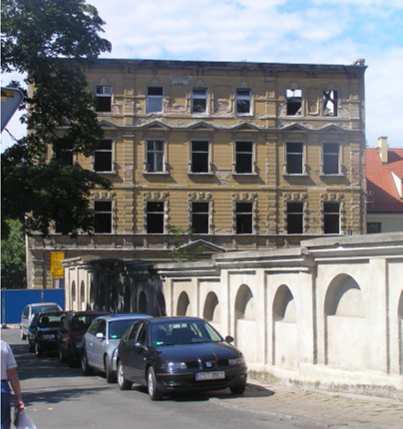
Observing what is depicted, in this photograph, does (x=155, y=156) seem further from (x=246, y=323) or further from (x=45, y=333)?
(x=246, y=323)

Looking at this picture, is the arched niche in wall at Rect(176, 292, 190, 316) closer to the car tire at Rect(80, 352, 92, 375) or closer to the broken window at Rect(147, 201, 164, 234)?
the car tire at Rect(80, 352, 92, 375)

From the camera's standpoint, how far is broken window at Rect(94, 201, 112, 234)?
59.3 m

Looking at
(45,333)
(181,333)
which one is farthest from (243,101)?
(181,333)

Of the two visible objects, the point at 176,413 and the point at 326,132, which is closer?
the point at 176,413

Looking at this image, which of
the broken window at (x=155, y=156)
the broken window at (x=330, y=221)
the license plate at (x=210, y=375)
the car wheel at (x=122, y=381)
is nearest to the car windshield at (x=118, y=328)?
the car wheel at (x=122, y=381)

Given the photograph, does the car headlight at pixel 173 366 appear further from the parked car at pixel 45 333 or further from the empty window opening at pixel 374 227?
the empty window opening at pixel 374 227

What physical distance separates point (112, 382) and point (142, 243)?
3861cm

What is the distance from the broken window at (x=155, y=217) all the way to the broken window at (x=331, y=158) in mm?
11561

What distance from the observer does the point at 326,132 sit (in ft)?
201

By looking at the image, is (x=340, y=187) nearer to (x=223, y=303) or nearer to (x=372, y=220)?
(x=372, y=220)

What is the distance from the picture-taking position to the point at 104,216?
5950cm

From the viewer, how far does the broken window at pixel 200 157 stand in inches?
2386

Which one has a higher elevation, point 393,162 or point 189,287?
point 393,162

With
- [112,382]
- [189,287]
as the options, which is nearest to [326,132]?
[189,287]
